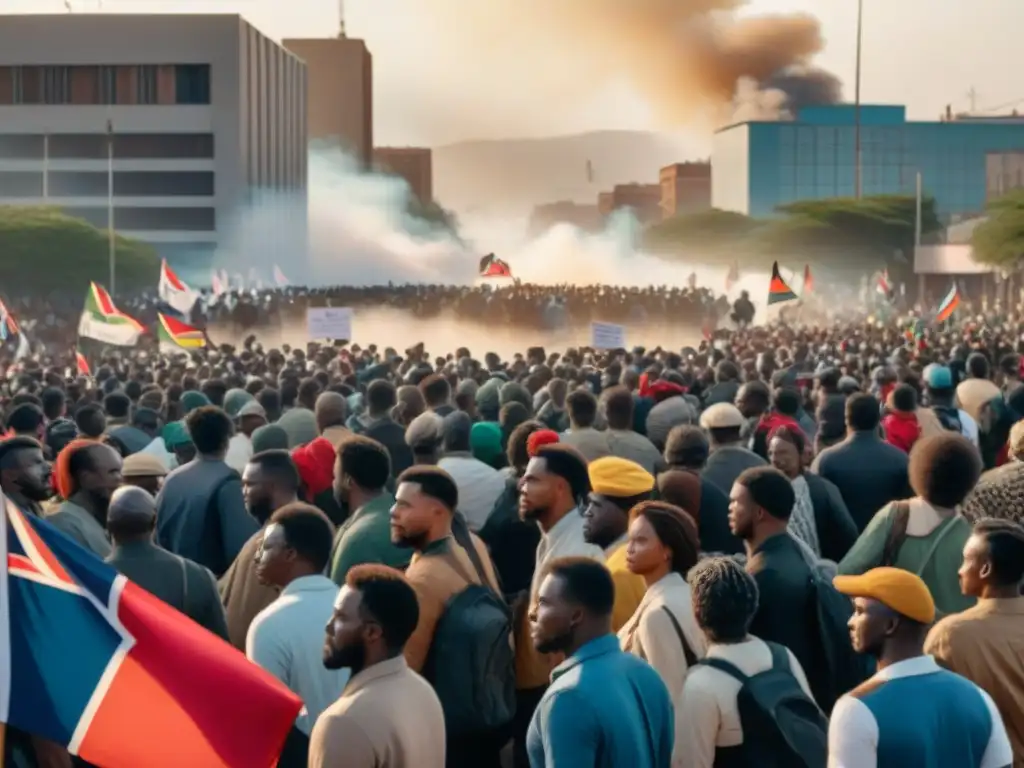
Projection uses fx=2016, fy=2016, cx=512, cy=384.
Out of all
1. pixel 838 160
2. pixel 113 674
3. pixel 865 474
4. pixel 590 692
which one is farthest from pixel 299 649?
pixel 838 160

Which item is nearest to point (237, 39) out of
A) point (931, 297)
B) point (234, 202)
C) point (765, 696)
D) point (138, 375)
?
point (234, 202)

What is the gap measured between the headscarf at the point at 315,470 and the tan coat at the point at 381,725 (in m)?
4.87

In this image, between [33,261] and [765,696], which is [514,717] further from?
[33,261]

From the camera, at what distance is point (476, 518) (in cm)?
994

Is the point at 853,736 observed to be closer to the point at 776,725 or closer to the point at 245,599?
the point at 776,725

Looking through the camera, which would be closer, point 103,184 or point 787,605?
point 787,605

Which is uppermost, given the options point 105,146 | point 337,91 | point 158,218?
point 337,91

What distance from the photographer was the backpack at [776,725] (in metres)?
5.33

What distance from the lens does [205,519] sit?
8930 millimetres

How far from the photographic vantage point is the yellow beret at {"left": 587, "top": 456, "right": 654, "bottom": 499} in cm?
713

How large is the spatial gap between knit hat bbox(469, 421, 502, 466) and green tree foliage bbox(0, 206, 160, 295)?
72.0 m

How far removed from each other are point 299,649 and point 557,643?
112cm

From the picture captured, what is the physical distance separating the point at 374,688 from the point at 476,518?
4871mm

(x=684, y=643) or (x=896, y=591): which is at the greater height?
(x=896, y=591)
